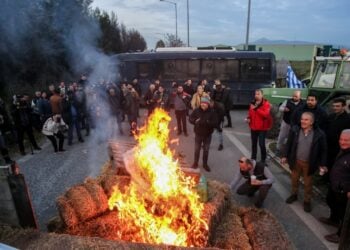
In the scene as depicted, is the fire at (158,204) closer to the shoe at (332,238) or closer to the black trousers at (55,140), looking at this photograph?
the shoe at (332,238)

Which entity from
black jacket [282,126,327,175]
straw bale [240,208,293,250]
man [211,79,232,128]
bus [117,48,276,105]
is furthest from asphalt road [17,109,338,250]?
bus [117,48,276,105]

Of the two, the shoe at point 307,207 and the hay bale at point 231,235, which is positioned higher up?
the hay bale at point 231,235

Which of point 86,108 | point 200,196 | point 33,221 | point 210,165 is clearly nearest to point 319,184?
point 210,165

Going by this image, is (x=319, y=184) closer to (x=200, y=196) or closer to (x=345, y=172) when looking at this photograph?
(x=345, y=172)

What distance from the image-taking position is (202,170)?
8148 millimetres

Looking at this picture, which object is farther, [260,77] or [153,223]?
[260,77]

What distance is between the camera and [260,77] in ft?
59.2

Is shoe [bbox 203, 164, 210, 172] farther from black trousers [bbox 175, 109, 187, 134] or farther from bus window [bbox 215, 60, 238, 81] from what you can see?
bus window [bbox 215, 60, 238, 81]

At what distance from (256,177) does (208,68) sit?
42.9ft

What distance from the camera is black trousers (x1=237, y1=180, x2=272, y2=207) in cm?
600

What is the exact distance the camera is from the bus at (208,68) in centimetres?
1803

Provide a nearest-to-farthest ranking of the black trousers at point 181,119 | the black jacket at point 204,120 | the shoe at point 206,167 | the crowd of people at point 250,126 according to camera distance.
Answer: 1. the crowd of people at point 250,126
2. the black jacket at point 204,120
3. the shoe at point 206,167
4. the black trousers at point 181,119

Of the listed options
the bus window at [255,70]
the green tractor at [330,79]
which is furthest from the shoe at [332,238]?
the bus window at [255,70]

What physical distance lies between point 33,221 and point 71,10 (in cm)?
1130
